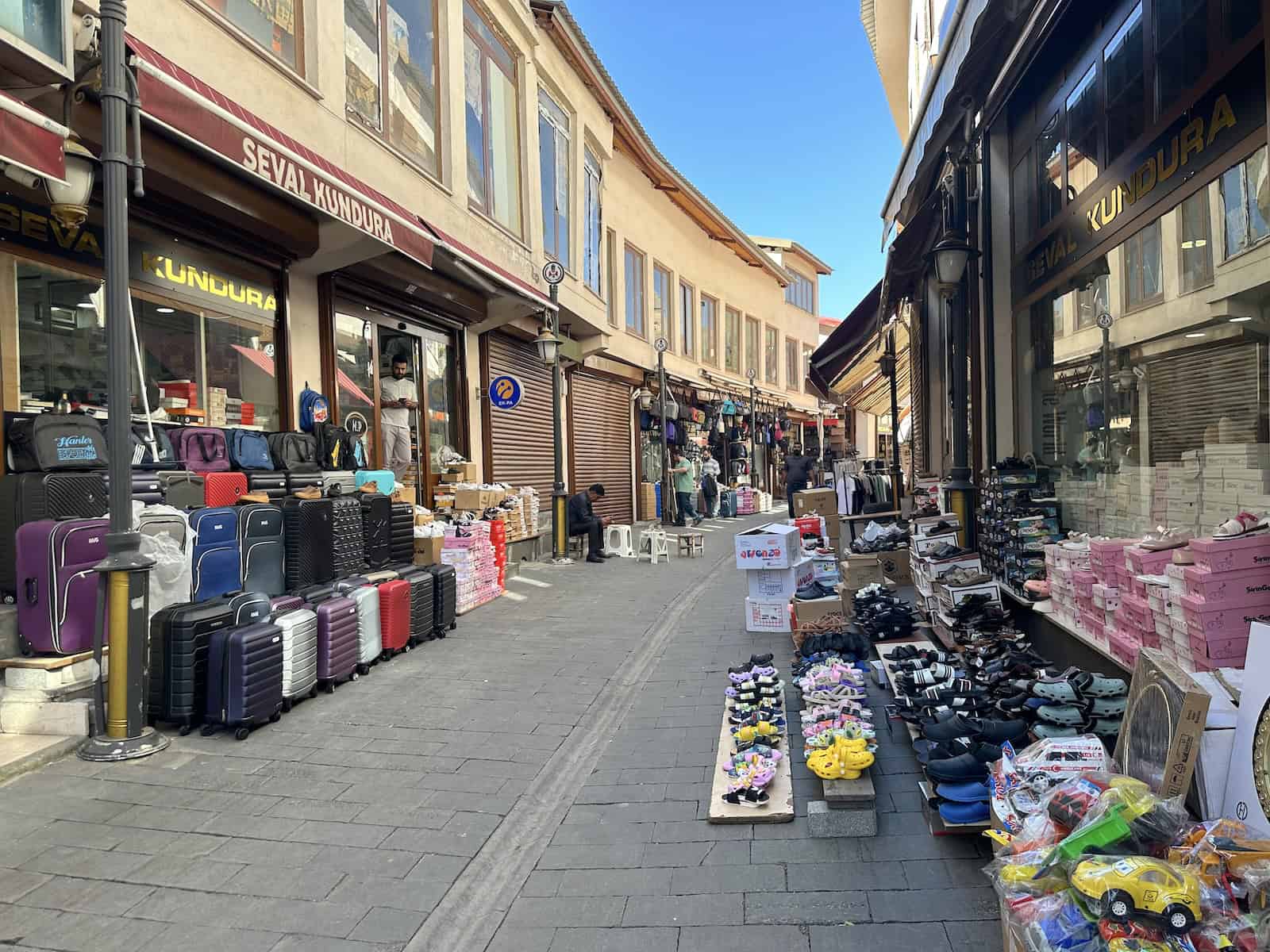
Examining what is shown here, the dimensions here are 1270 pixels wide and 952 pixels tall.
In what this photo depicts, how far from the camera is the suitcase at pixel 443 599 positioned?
7.68 m

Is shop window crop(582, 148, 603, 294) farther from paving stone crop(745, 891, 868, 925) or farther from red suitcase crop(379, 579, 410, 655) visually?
paving stone crop(745, 891, 868, 925)

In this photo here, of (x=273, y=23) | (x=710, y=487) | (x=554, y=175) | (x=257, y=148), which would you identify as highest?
(x=554, y=175)

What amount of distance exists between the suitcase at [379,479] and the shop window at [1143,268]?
21.8ft

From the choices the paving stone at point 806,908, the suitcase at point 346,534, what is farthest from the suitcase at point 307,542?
the paving stone at point 806,908

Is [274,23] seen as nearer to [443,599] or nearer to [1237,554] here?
[443,599]

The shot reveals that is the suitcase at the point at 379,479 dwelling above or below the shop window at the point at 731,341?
below

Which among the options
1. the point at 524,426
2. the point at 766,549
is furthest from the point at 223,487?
the point at 524,426

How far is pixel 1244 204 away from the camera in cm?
373

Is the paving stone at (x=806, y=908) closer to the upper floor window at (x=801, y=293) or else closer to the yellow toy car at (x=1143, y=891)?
the yellow toy car at (x=1143, y=891)

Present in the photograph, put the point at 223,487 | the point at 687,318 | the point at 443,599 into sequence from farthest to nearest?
the point at 687,318, the point at 443,599, the point at 223,487

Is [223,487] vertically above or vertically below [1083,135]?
below

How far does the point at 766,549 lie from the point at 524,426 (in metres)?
8.17

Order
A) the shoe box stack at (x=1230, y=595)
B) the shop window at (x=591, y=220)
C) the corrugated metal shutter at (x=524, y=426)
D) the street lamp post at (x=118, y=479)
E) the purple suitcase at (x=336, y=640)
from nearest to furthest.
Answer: the shoe box stack at (x=1230, y=595) → the street lamp post at (x=118, y=479) → the purple suitcase at (x=336, y=640) → the corrugated metal shutter at (x=524, y=426) → the shop window at (x=591, y=220)

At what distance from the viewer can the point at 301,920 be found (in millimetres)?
2904
